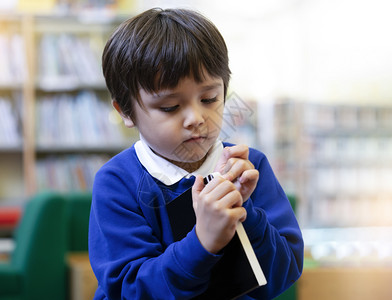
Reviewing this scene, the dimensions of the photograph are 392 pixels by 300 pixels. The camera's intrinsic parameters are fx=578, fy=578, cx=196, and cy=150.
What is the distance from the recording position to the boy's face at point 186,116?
0.58 meters

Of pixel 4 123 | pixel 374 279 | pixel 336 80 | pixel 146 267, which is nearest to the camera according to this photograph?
pixel 146 267

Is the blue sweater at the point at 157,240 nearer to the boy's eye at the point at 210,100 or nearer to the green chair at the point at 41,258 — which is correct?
the boy's eye at the point at 210,100

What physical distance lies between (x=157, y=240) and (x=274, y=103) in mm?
3676

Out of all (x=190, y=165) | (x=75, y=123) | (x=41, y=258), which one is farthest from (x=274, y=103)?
(x=190, y=165)

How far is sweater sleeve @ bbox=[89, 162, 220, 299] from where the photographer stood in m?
0.56

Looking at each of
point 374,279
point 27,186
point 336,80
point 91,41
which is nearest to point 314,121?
point 336,80

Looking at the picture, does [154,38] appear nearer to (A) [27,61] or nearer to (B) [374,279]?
(B) [374,279]

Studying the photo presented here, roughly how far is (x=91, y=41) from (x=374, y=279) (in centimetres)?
235

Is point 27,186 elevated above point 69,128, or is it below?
below

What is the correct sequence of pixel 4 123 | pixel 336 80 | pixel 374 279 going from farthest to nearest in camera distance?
pixel 336 80
pixel 4 123
pixel 374 279

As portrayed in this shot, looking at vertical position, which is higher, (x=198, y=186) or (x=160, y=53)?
(x=160, y=53)

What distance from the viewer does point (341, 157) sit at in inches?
181

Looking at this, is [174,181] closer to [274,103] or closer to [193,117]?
[193,117]

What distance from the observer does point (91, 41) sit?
3.23 m
